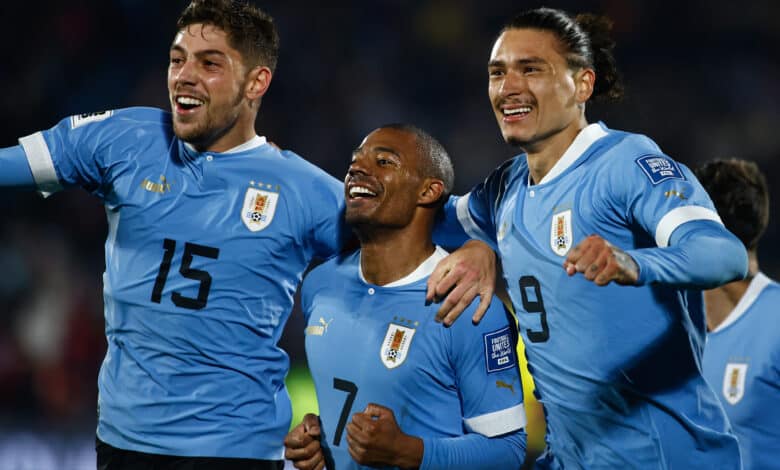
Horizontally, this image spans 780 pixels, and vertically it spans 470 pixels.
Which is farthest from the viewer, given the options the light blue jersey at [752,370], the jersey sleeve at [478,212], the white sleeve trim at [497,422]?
the light blue jersey at [752,370]

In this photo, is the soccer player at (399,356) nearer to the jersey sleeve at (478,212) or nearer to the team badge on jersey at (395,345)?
the team badge on jersey at (395,345)

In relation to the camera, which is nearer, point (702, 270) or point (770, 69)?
point (702, 270)

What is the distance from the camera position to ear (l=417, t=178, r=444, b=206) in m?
3.86

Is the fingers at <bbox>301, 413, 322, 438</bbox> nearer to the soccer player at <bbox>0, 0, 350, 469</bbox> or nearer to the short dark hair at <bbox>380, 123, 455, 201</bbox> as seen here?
the soccer player at <bbox>0, 0, 350, 469</bbox>

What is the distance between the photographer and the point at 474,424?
3.44 m

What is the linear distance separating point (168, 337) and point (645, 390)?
1848mm

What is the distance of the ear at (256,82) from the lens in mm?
4078

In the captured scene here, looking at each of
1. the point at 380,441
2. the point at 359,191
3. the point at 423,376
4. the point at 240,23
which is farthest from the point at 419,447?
the point at 240,23

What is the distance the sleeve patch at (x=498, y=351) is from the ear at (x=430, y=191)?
661 millimetres

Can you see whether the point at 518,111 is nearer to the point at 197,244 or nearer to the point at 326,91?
the point at 197,244

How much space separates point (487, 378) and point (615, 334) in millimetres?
513

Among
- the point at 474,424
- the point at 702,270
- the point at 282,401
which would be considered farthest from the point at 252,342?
the point at 702,270

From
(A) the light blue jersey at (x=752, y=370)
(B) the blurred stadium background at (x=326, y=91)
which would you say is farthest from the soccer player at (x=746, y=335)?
(B) the blurred stadium background at (x=326, y=91)

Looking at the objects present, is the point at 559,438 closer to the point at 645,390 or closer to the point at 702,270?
the point at 645,390
